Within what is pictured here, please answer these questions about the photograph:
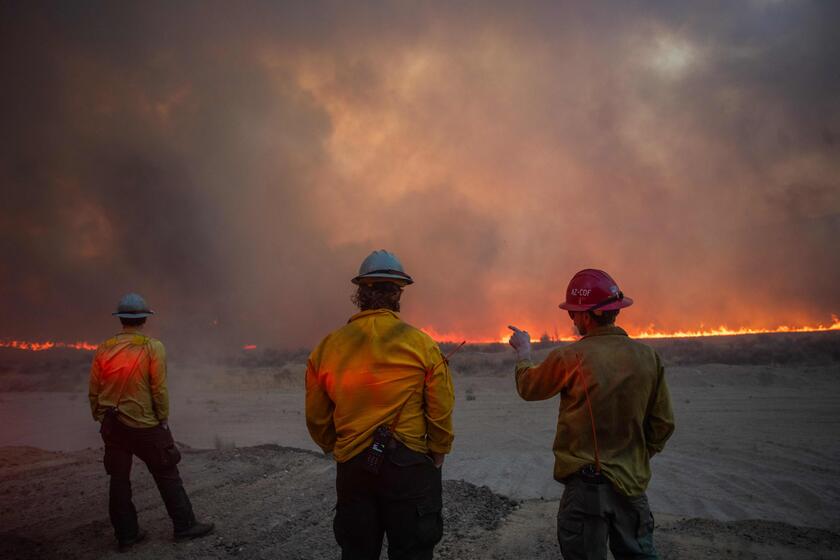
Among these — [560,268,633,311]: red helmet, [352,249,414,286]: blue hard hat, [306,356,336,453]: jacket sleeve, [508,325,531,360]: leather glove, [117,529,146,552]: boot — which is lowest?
[117,529,146,552]: boot

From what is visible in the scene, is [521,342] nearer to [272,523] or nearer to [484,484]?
[272,523]

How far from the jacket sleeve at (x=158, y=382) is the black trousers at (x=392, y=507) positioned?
11.3ft

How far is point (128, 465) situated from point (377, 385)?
4.18m

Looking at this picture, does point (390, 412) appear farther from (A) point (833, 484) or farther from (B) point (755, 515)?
(A) point (833, 484)

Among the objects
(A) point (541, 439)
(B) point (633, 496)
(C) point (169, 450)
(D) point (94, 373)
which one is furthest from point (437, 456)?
(A) point (541, 439)

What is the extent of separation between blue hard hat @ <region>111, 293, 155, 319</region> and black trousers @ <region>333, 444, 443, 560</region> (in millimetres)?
3921

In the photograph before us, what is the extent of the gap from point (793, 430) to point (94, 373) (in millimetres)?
15768

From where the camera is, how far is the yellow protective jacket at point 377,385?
3.02m

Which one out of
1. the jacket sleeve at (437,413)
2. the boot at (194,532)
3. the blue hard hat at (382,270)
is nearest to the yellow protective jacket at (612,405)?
the jacket sleeve at (437,413)

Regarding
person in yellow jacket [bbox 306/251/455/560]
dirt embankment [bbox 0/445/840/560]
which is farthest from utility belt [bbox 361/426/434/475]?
dirt embankment [bbox 0/445/840/560]

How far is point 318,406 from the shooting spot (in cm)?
326

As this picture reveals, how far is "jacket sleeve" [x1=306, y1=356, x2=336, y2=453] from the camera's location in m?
3.25

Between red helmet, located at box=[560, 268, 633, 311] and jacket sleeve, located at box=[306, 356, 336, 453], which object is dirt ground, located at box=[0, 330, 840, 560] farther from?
red helmet, located at box=[560, 268, 633, 311]

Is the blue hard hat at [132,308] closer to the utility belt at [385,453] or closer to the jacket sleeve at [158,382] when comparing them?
the jacket sleeve at [158,382]
